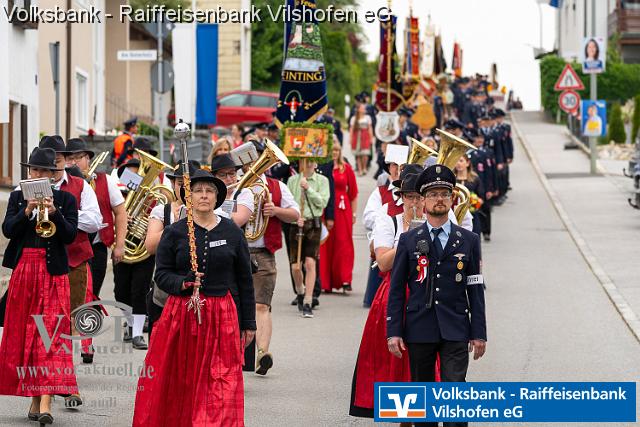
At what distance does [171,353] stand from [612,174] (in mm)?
27445

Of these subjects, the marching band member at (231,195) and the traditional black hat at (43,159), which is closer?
the traditional black hat at (43,159)

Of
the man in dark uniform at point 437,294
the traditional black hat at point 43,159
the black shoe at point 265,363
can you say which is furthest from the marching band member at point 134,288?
the man in dark uniform at point 437,294

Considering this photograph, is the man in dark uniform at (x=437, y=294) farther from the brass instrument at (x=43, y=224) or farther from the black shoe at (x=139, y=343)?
the black shoe at (x=139, y=343)

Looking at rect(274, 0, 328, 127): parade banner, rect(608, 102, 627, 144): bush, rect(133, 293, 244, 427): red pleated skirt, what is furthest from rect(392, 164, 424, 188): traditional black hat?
rect(608, 102, 627, 144): bush

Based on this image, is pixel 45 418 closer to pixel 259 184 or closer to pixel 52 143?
pixel 52 143

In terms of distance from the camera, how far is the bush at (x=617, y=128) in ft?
144

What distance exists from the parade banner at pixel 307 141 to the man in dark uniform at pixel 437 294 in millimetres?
7252

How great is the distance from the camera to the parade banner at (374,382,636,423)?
8.30m

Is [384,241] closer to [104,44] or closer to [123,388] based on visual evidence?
[123,388]

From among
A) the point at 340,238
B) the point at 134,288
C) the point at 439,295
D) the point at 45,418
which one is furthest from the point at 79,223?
the point at 340,238

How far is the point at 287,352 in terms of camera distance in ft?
42.0

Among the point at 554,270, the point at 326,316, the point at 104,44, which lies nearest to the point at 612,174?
the point at 104,44

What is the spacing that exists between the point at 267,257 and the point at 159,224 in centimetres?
163

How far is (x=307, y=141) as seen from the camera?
15688mm
